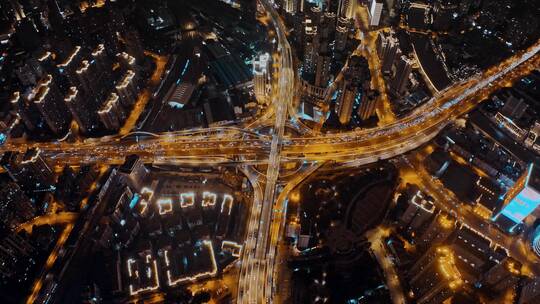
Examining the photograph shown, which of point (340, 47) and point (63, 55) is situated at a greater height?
point (340, 47)

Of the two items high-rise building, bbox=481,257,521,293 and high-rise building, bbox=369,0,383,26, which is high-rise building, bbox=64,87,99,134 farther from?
high-rise building, bbox=481,257,521,293

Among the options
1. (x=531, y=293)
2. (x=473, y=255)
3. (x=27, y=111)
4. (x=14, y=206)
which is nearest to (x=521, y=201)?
(x=473, y=255)

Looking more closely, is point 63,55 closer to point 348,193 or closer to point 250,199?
point 250,199

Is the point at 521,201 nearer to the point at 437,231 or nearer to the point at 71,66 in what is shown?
the point at 437,231

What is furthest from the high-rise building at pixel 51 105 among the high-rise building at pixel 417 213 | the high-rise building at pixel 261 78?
the high-rise building at pixel 417 213

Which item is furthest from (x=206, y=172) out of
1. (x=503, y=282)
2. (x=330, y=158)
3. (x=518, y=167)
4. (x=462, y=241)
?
(x=518, y=167)

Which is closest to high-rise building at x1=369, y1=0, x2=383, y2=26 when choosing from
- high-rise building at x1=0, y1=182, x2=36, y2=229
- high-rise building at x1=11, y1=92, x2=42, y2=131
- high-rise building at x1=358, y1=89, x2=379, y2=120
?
high-rise building at x1=358, y1=89, x2=379, y2=120
